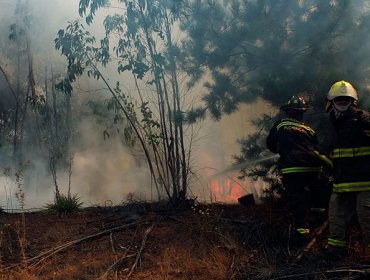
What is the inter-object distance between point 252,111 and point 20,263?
405cm

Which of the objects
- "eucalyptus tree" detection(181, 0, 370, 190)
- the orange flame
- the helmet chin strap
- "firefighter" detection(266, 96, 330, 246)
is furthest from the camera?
the orange flame

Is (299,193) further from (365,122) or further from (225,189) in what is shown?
(225,189)

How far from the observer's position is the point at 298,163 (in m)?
4.75

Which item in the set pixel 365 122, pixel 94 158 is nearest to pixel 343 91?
pixel 365 122

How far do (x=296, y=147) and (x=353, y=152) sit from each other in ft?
2.72

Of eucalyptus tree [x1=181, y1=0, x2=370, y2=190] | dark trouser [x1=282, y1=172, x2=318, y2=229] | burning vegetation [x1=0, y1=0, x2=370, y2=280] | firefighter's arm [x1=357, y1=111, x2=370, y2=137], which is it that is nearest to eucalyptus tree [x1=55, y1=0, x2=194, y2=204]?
burning vegetation [x1=0, y1=0, x2=370, y2=280]

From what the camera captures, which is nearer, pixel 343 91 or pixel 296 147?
pixel 343 91

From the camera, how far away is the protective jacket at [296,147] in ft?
15.6

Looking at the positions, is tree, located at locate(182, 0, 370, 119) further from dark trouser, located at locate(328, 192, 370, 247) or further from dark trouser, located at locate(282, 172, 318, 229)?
dark trouser, located at locate(328, 192, 370, 247)

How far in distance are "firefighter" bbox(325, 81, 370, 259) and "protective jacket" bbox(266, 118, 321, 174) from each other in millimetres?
561

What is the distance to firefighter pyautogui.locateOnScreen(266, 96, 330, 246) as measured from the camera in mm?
4668

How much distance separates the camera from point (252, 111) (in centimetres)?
713

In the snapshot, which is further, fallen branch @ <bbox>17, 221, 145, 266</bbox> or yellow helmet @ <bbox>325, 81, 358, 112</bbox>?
fallen branch @ <bbox>17, 221, 145, 266</bbox>

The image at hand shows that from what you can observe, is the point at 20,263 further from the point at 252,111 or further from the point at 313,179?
the point at 252,111
